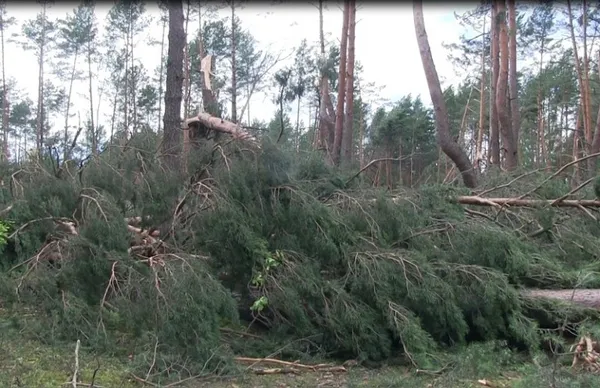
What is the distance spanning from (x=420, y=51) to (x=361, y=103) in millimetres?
22887

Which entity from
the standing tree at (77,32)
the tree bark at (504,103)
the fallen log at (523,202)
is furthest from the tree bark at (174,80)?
the standing tree at (77,32)

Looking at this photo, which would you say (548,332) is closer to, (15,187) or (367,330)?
(367,330)

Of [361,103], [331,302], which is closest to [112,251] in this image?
[331,302]

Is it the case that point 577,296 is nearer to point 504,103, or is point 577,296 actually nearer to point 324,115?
point 504,103

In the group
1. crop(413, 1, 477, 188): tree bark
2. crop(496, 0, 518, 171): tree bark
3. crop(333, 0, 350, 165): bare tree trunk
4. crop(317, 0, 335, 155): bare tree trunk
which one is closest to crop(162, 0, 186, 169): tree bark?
crop(413, 1, 477, 188): tree bark

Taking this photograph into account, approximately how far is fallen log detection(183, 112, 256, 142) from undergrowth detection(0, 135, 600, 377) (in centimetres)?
33

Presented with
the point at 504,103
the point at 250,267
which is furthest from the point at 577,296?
the point at 504,103

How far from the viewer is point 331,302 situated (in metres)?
5.06

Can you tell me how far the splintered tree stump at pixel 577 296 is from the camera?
5504 mm

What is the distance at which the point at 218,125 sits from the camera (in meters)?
6.93

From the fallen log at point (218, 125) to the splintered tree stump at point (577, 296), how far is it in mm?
3141

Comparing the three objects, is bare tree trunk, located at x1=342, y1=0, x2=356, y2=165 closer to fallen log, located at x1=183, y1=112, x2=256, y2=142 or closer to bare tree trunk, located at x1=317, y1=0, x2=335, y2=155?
bare tree trunk, located at x1=317, y1=0, x2=335, y2=155

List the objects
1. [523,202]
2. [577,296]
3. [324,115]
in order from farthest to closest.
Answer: [324,115] → [523,202] → [577,296]

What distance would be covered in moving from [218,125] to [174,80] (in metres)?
1.27
